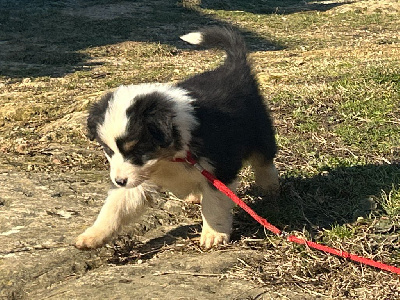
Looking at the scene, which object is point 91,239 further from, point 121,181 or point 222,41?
point 222,41

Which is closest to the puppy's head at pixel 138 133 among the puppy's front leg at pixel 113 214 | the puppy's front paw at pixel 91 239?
the puppy's front leg at pixel 113 214

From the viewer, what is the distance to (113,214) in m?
3.53

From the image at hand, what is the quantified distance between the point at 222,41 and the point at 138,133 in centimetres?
162

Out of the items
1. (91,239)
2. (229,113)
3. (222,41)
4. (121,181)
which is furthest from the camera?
(222,41)

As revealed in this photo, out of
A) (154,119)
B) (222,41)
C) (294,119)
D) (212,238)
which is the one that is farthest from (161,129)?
(294,119)

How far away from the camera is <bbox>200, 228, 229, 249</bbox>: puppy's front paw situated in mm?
3475

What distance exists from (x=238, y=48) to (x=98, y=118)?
152cm

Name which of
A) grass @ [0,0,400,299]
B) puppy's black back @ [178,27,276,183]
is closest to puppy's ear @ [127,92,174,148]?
puppy's black back @ [178,27,276,183]

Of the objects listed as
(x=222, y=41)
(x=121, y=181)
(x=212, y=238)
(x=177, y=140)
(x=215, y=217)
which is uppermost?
(x=222, y=41)

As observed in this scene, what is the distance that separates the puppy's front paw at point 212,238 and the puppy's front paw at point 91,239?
0.55 m

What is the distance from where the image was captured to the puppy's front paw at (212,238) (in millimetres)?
3475

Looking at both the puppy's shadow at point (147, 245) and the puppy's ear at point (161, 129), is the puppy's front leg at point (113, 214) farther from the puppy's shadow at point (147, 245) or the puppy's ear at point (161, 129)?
the puppy's ear at point (161, 129)

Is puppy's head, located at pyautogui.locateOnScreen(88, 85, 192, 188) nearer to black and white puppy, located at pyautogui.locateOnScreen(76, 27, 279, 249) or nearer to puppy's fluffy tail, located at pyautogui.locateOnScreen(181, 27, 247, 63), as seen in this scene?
black and white puppy, located at pyautogui.locateOnScreen(76, 27, 279, 249)

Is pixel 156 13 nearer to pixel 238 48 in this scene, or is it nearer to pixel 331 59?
pixel 331 59
